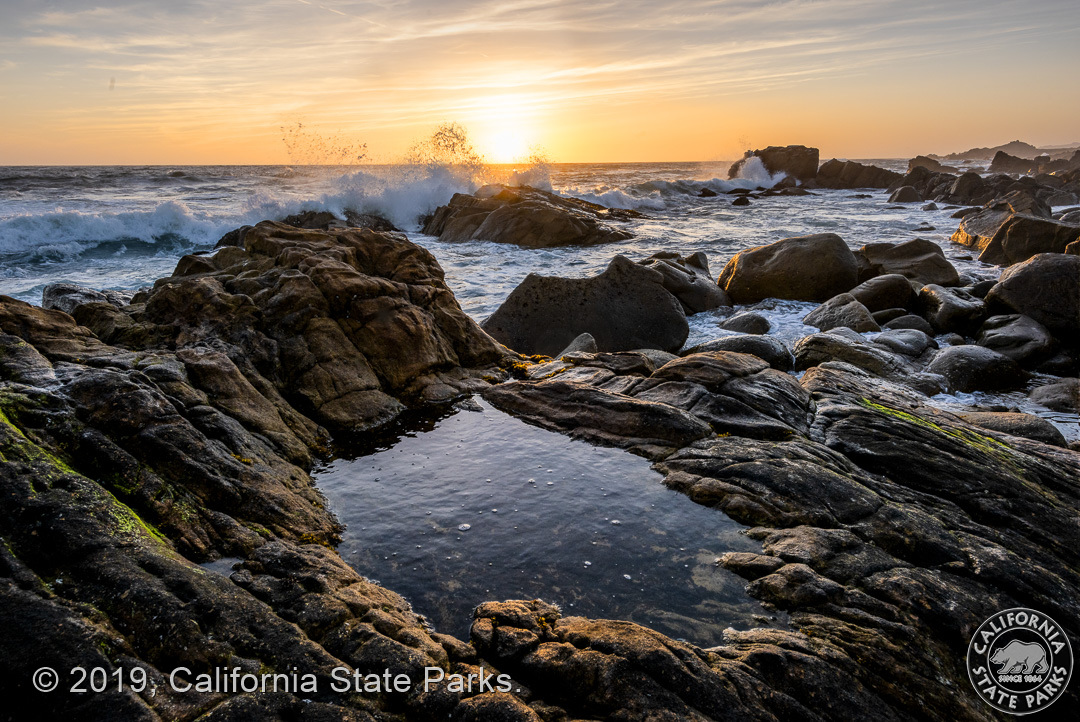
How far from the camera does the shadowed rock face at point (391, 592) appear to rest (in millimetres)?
3006

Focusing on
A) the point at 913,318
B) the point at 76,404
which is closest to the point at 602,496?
the point at 76,404

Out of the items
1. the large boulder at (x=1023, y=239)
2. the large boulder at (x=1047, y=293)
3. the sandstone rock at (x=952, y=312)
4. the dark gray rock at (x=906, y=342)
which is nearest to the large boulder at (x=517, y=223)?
the large boulder at (x=1023, y=239)

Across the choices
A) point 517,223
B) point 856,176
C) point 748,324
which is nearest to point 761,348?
point 748,324

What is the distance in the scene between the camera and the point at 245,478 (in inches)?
186

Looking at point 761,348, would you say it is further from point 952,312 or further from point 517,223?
point 517,223

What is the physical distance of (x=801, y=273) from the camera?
50.3 ft

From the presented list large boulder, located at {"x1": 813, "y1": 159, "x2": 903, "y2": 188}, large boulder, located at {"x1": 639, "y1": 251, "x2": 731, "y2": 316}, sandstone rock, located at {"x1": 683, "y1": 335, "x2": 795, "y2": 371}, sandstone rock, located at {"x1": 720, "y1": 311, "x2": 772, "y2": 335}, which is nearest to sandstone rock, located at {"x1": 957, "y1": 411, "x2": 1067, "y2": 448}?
sandstone rock, located at {"x1": 683, "y1": 335, "x2": 795, "y2": 371}

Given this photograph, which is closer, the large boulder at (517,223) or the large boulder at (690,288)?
the large boulder at (690,288)

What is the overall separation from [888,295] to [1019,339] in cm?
308

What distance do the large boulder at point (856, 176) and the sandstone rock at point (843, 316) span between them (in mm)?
66034

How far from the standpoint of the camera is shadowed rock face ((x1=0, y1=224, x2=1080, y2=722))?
3.01 metres

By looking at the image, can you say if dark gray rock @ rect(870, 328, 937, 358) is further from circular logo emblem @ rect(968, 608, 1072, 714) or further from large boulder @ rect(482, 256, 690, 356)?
circular logo emblem @ rect(968, 608, 1072, 714)

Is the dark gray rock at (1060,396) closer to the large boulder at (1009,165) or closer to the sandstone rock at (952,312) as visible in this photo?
the sandstone rock at (952,312)

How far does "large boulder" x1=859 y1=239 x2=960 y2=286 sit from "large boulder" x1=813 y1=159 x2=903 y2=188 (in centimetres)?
6103
